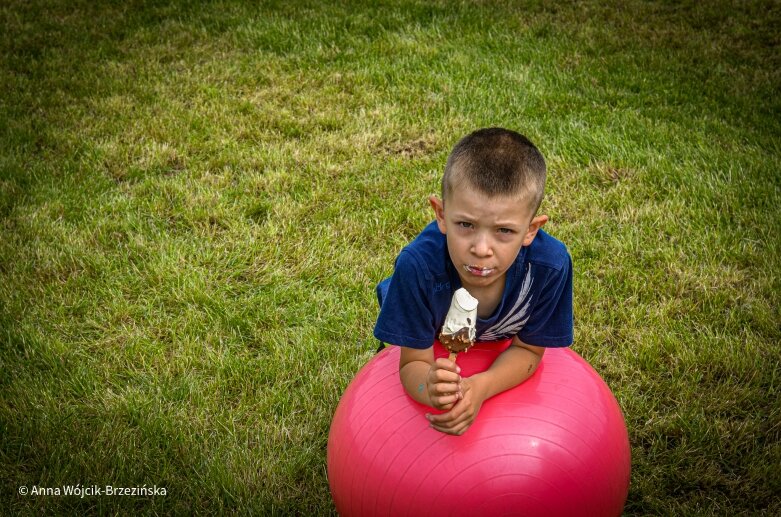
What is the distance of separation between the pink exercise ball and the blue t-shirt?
0.17m

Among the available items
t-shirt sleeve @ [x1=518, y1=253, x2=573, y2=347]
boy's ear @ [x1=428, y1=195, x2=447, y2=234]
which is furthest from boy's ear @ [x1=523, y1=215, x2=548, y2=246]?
boy's ear @ [x1=428, y1=195, x2=447, y2=234]

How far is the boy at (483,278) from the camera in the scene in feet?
8.29

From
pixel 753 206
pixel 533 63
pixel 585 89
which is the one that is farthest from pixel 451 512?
pixel 533 63

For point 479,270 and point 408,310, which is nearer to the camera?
point 479,270

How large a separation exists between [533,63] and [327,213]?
2982 millimetres

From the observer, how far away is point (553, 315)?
115 inches

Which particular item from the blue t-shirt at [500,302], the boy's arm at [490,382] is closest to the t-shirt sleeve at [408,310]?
the blue t-shirt at [500,302]

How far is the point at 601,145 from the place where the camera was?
18.8 ft

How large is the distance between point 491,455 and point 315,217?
296 cm

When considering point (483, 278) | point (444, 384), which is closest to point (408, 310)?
point (483, 278)

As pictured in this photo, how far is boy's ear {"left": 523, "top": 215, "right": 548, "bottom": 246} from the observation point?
8.91 feet

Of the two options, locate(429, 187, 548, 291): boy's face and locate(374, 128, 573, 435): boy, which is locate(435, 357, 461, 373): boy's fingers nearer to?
locate(374, 128, 573, 435): boy

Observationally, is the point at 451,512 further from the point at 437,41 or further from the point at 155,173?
the point at 437,41

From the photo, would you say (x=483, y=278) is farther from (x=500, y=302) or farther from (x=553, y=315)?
(x=553, y=315)
